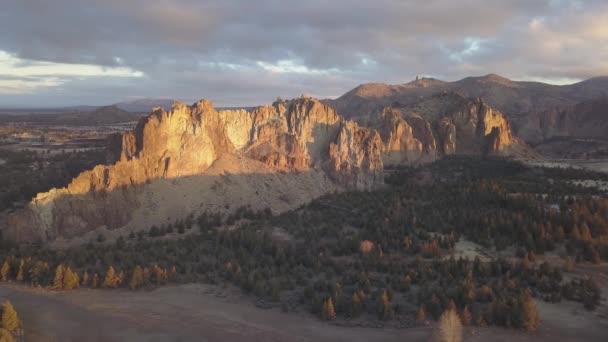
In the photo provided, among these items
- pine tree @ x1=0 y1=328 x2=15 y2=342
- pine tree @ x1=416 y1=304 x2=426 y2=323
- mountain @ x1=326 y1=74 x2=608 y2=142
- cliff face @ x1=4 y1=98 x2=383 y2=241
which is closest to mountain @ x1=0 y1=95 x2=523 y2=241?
cliff face @ x1=4 y1=98 x2=383 y2=241

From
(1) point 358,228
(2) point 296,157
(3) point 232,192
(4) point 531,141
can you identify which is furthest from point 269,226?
(4) point 531,141

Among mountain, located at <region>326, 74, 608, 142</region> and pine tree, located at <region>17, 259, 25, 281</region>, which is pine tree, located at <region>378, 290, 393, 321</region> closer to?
pine tree, located at <region>17, 259, 25, 281</region>

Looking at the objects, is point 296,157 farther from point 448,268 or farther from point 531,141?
→ point 531,141

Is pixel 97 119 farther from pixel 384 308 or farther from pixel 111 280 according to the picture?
pixel 384 308

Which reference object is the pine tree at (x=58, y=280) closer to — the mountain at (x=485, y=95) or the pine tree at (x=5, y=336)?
the pine tree at (x=5, y=336)

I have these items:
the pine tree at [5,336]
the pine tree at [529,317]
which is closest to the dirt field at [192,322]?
the pine tree at [529,317]
